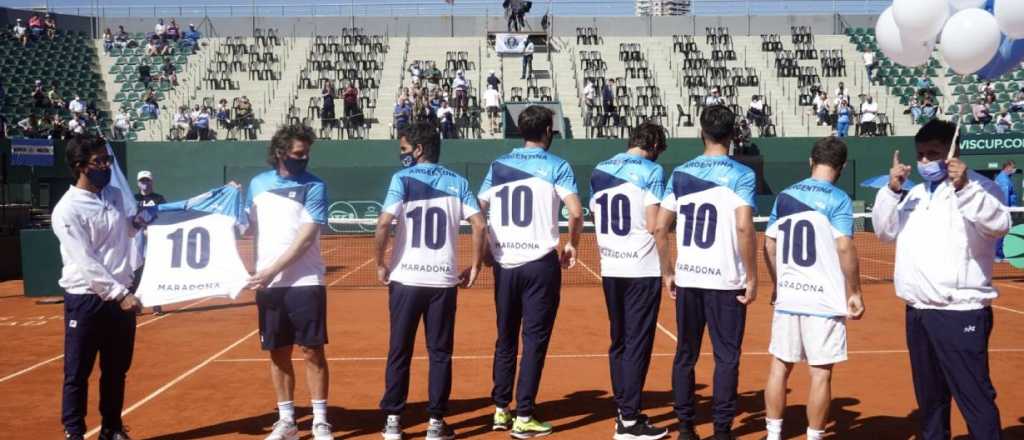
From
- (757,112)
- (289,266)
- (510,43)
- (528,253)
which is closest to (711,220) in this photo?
(528,253)

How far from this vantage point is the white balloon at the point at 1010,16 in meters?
5.75

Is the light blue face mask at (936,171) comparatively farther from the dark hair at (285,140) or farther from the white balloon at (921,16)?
the dark hair at (285,140)

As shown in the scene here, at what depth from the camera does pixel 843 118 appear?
110ft

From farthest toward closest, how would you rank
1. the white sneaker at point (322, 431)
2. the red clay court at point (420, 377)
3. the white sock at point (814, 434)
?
the red clay court at point (420, 377)
the white sneaker at point (322, 431)
the white sock at point (814, 434)

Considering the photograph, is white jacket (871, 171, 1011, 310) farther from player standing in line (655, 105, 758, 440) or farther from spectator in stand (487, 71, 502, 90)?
spectator in stand (487, 71, 502, 90)

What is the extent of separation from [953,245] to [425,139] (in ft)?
11.9

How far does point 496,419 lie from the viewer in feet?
24.3

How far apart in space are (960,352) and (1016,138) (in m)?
29.8

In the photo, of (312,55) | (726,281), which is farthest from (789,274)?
(312,55)

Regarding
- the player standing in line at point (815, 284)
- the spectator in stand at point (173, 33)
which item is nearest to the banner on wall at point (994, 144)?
the player standing in line at point (815, 284)

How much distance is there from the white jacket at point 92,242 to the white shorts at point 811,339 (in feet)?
14.5

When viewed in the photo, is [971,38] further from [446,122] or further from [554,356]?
[446,122]

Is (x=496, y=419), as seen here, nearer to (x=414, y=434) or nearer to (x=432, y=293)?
(x=414, y=434)

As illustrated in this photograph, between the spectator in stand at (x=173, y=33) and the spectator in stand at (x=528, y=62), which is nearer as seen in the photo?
the spectator in stand at (x=528, y=62)
